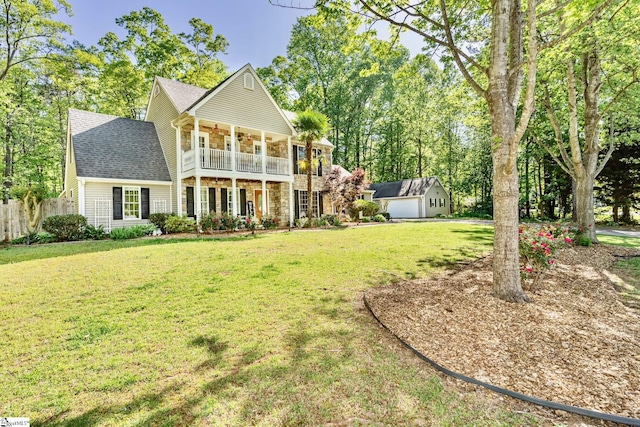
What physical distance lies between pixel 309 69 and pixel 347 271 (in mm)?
30467

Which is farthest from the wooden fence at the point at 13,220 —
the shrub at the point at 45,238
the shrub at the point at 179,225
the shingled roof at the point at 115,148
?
the shrub at the point at 179,225

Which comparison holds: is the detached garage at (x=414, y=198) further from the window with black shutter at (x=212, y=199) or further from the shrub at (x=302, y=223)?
the window with black shutter at (x=212, y=199)

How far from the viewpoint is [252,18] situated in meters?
14.8

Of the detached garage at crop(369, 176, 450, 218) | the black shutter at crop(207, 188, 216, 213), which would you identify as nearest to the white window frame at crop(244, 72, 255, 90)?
the black shutter at crop(207, 188, 216, 213)

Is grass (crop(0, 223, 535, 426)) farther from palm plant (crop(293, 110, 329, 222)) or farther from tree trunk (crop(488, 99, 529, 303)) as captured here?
palm plant (crop(293, 110, 329, 222))

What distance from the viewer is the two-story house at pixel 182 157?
44.0ft

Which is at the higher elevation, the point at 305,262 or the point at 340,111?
the point at 340,111

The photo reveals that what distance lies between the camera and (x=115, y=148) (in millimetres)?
14414

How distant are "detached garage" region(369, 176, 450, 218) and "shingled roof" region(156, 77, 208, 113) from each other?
21.4 m

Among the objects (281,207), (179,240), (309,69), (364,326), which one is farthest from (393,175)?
(364,326)

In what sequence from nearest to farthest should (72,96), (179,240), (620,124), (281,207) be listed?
(179,240) → (620,124) → (281,207) → (72,96)

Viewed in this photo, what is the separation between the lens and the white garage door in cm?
3123

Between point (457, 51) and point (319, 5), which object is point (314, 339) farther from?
point (319, 5)

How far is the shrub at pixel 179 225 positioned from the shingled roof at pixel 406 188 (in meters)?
23.9
